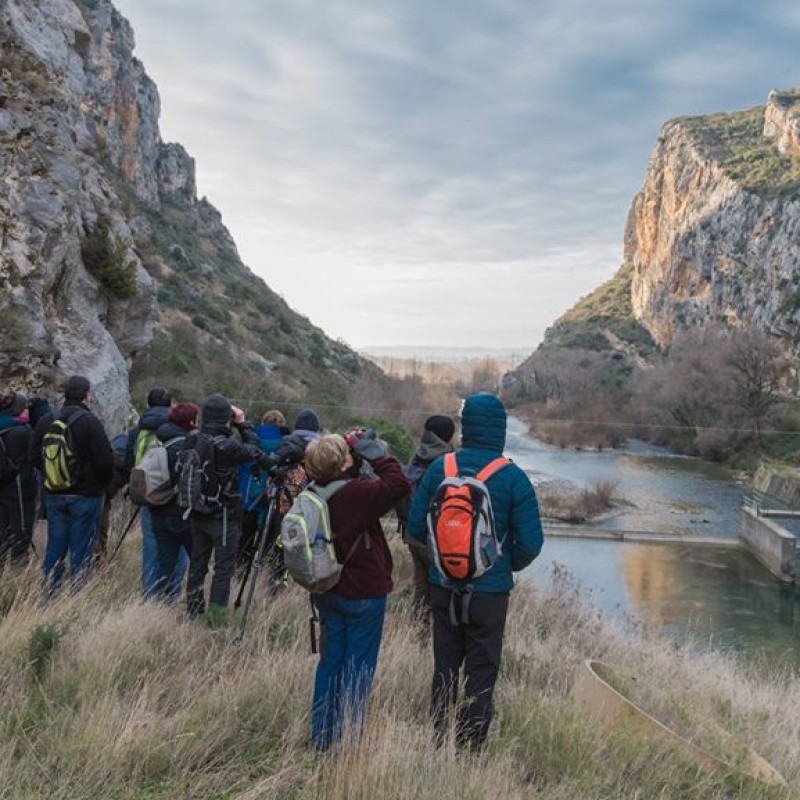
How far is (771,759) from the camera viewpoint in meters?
4.51

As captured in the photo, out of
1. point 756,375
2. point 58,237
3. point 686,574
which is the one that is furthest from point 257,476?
point 756,375

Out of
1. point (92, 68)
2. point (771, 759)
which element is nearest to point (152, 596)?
point (771, 759)

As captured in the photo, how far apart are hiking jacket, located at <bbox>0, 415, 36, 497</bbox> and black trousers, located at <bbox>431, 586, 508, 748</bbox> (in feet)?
11.7

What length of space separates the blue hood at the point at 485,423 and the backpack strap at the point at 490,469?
6cm

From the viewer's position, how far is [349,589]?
132 inches

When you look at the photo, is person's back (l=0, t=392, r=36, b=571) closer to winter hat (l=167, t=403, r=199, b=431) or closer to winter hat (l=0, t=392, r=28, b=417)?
winter hat (l=0, t=392, r=28, b=417)

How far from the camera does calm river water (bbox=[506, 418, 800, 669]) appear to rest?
17953 mm

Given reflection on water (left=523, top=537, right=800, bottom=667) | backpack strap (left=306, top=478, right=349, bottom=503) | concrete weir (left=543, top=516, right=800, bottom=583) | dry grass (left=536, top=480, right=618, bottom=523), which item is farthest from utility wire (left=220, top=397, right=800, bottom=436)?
backpack strap (left=306, top=478, right=349, bottom=503)

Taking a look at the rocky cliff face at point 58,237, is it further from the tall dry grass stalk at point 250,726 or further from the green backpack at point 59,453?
the tall dry grass stalk at point 250,726

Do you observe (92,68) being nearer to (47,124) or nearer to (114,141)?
(114,141)

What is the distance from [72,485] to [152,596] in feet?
3.18

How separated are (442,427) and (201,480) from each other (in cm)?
164

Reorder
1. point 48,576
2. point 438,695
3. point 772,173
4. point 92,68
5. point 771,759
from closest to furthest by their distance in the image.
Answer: point 438,695 → point 771,759 → point 48,576 → point 92,68 → point 772,173

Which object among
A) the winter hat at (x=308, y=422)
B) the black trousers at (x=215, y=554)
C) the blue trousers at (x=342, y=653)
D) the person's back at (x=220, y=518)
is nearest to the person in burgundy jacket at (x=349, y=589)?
the blue trousers at (x=342, y=653)
